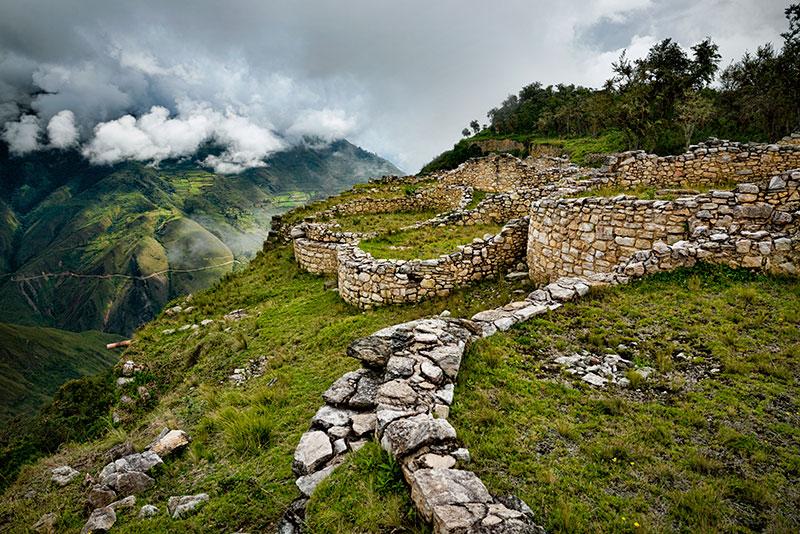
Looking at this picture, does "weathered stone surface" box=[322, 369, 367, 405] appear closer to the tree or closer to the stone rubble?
the stone rubble

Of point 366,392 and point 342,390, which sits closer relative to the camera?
point 366,392

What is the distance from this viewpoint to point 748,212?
910 cm

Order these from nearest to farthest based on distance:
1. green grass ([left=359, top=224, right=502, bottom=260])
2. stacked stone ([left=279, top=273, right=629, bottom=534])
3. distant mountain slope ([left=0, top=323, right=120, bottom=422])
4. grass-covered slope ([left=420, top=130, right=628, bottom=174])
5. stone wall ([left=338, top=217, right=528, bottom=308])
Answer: stacked stone ([left=279, top=273, right=629, bottom=534]), stone wall ([left=338, top=217, right=528, bottom=308]), green grass ([left=359, top=224, right=502, bottom=260]), grass-covered slope ([left=420, top=130, right=628, bottom=174]), distant mountain slope ([left=0, top=323, right=120, bottom=422])

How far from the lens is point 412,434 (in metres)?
4.62

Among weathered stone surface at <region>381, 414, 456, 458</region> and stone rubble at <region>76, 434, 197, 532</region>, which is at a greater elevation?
weathered stone surface at <region>381, 414, 456, 458</region>

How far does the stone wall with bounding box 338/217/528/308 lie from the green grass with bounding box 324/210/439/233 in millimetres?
7484

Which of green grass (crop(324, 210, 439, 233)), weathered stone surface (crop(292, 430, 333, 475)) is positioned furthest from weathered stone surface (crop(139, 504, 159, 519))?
green grass (crop(324, 210, 439, 233))

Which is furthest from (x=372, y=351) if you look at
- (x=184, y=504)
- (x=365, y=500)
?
(x=184, y=504)

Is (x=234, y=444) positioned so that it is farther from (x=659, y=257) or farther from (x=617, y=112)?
(x=617, y=112)

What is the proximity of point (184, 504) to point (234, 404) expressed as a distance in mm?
3119

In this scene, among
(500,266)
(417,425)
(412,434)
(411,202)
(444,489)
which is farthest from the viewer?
(411,202)

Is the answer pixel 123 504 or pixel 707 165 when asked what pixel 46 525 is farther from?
pixel 707 165

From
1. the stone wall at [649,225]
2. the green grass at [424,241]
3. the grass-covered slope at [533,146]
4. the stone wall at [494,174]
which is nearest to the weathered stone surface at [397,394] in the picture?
the stone wall at [649,225]

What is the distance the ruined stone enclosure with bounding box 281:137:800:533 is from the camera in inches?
175
